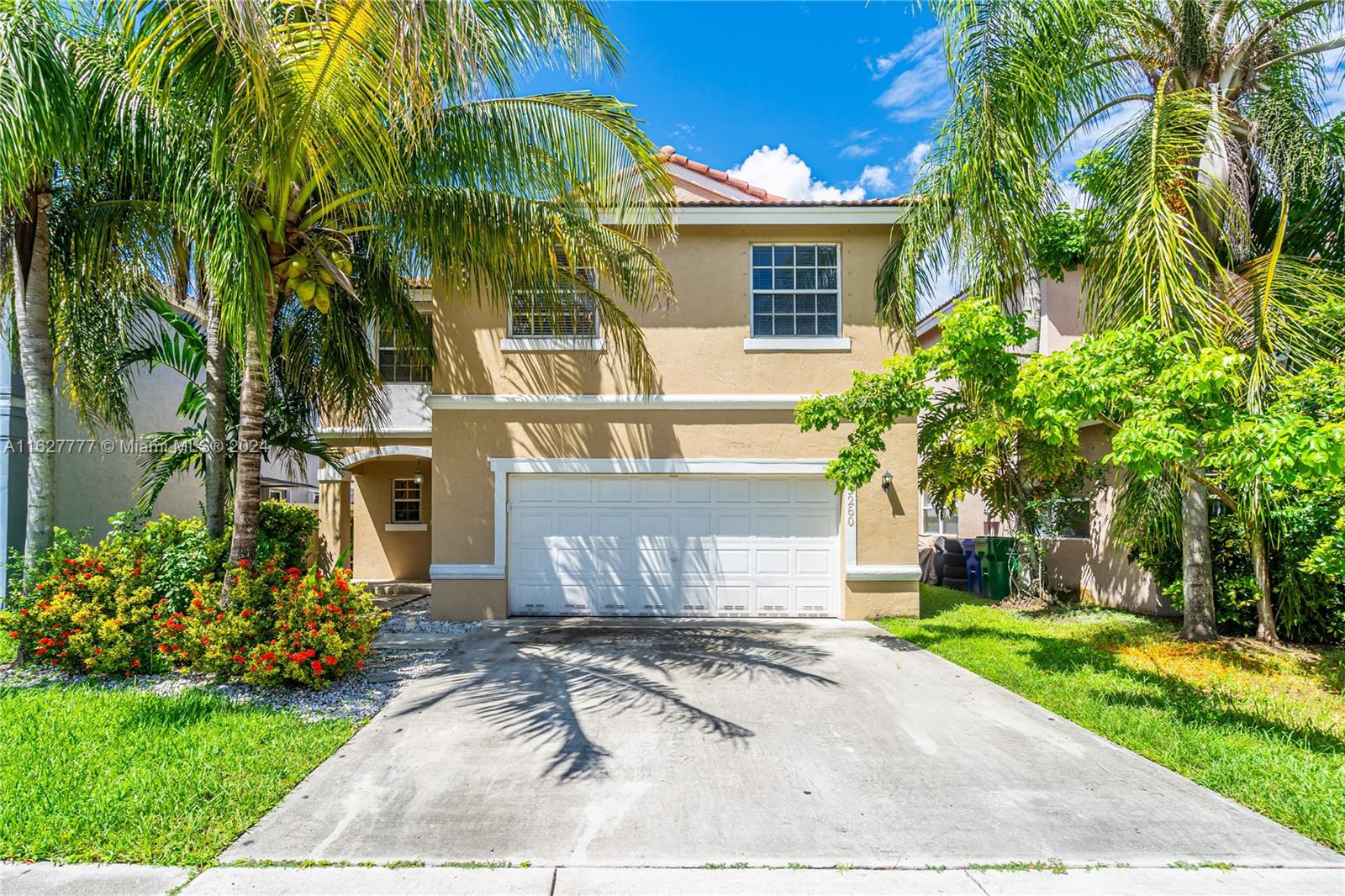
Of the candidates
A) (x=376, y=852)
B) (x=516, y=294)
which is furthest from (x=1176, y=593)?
(x=376, y=852)

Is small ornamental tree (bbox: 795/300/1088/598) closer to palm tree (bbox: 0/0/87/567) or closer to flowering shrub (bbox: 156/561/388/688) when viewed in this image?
flowering shrub (bbox: 156/561/388/688)

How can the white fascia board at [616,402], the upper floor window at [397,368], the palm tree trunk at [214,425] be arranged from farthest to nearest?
1. the upper floor window at [397,368]
2. the white fascia board at [616,402]
3. the palm tree trunk at [214,425]

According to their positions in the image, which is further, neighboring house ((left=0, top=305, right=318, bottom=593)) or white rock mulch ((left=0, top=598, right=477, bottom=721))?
neighboring house ((left=0, top=305, right=318, bottom=593))

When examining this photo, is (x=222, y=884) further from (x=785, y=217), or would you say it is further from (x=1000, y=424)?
(x=785, y=217)

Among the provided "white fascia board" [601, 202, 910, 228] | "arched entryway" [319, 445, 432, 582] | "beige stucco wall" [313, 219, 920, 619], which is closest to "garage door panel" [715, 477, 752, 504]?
"beige stucco wall" [313, 219, 920, 619]

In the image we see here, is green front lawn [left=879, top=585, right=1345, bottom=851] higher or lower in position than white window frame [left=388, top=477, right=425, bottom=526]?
lower

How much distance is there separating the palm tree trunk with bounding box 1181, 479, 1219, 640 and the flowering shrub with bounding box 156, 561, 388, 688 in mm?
9811

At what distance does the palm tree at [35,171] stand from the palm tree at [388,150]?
1.00 metres

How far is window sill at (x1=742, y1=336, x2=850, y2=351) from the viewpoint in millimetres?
10883

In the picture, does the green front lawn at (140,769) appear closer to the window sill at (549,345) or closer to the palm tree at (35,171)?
the palm tree at (35,171)

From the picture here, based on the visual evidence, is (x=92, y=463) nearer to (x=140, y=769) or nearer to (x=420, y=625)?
(x=420, y=625)

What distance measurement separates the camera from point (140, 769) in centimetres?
482

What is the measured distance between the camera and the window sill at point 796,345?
10.9m

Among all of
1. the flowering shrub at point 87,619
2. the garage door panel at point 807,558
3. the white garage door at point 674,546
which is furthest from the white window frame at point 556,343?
the flowering shrub at point 87,619
